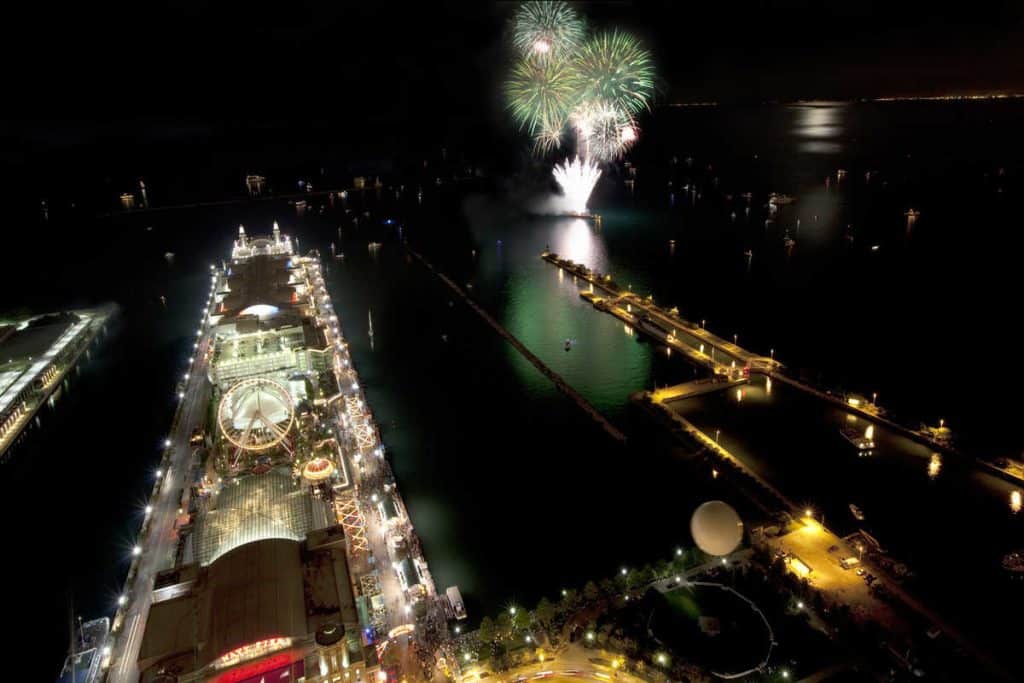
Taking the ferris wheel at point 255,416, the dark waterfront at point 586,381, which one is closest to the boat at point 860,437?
the dark waterfront at point 586,381

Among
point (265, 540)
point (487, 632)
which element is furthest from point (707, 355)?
point (265, 540)

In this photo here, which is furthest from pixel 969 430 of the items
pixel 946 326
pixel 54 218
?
pixel 54 218

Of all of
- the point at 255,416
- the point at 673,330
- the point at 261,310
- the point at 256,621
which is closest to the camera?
the point at 256,621

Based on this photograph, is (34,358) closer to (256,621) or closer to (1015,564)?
(256,621)

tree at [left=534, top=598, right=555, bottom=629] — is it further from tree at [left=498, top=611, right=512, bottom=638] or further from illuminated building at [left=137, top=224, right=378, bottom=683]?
illuminated building at [left=137, top=224, right=378, bottom=683]

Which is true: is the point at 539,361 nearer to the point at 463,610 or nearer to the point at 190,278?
the point at 463,610
